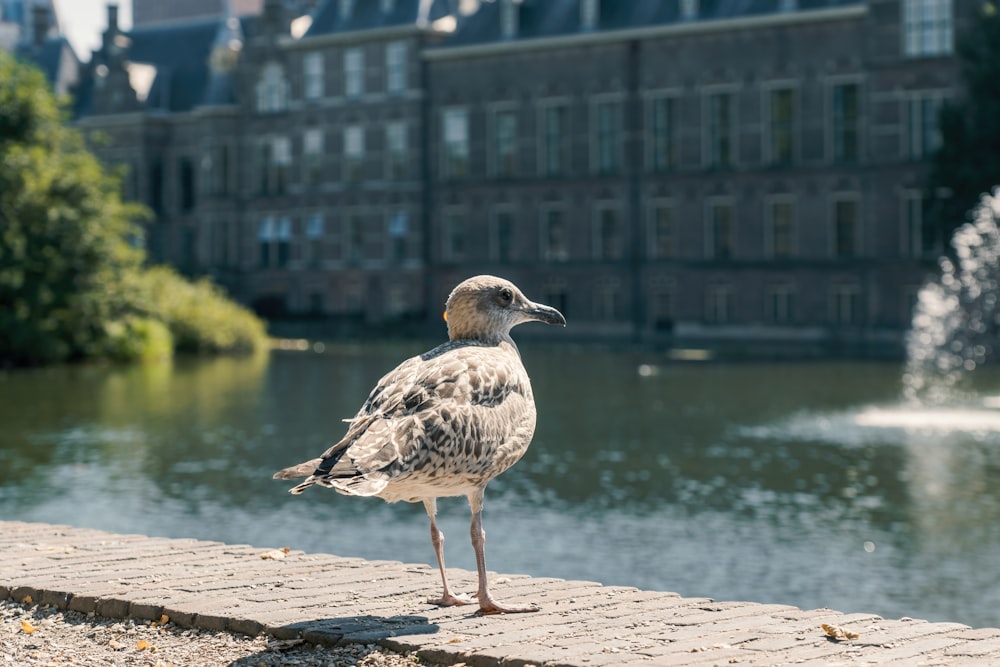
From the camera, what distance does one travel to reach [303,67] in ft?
259

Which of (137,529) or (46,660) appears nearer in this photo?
(46,660)

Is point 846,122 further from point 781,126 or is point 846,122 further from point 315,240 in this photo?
point 315,240

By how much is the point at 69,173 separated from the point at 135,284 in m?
4.01

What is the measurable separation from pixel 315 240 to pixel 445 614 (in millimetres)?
71354

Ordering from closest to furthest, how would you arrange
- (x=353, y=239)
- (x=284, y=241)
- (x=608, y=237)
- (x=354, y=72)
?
(x=608, y=237), (x=354, y=72), (x=353, y=239), (x=284, y=241)

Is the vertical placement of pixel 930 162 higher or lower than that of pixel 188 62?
lower

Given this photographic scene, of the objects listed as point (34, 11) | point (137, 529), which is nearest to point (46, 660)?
point (137, 529)

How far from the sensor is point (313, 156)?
79.2 metres

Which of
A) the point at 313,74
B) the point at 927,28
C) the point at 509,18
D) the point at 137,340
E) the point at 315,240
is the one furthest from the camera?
the point at 315,240

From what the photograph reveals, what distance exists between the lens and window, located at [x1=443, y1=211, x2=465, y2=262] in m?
73.8

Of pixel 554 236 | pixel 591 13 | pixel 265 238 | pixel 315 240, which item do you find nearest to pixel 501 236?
pixel 554 236

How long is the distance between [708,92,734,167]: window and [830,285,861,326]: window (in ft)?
21.8

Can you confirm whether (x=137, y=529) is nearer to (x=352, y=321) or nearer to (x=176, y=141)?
(x=352, y=321)

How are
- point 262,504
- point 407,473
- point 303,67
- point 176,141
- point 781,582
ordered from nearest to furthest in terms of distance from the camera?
point 407,473 → point 781,582 → point 262,504 → point 303,67 → point 176,141
